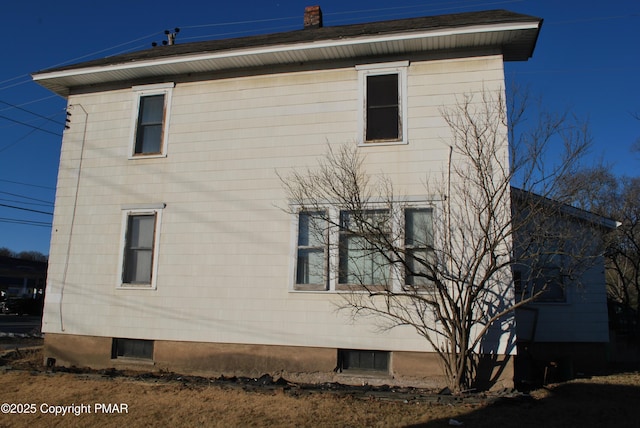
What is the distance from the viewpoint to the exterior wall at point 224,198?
28.2ft

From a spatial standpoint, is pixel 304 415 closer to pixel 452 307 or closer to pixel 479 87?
pixel 452 307

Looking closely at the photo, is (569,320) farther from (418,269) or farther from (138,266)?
A: (138,266)

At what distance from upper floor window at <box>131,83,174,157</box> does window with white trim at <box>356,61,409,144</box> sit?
4.29 meters

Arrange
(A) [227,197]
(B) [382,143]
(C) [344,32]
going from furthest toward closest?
(C) [344,32], (A) [227,197], (B) [382,143]

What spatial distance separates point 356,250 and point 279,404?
2732 mm

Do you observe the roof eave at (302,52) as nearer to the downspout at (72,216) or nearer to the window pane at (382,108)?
the window pane at (382,108)

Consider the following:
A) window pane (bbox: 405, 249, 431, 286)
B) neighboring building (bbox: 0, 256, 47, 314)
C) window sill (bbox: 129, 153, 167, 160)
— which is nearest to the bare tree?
window pane (bbox: 405, 249, 431, 286)

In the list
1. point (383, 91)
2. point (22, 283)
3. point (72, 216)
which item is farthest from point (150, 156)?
point (22, 283)

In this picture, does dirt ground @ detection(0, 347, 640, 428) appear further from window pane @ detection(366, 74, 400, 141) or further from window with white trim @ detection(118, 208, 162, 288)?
window pane @ detection(366, 74, 400, 141)

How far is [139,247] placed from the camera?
32.5 feet

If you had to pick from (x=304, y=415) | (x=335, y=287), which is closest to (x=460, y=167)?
(x=335, y=287)

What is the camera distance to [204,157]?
9766mm

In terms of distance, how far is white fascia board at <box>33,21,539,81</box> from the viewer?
8.09 m

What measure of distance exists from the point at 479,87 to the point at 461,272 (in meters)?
3.33
